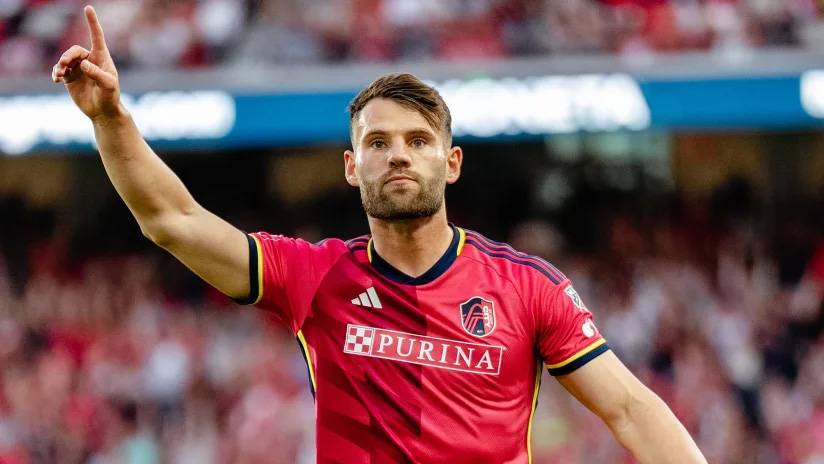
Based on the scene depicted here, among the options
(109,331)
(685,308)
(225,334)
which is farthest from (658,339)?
(109,331)

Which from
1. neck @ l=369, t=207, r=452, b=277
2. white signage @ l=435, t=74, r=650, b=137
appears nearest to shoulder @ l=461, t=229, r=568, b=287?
neck @ l=369, t=207, r=452, b=277

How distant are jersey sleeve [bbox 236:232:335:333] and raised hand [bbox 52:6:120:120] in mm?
544

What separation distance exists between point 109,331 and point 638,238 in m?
4.81

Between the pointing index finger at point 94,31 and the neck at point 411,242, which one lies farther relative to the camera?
the neck at point 411,242

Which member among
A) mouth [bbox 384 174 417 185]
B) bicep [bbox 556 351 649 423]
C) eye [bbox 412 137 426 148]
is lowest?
bicep [bbox 556 351 649 423]

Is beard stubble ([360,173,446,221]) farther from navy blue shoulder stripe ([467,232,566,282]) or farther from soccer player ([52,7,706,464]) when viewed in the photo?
navy blue shoulder stripe ([467,232,566,282])

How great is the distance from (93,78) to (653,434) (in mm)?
1778

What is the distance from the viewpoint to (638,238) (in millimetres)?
11297

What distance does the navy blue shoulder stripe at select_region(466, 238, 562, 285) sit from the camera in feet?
11.8

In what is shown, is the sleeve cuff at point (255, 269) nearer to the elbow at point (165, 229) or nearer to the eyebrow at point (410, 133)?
the elbow at point (165, 229)

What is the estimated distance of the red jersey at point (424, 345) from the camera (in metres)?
3.45

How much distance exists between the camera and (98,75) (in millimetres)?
3232

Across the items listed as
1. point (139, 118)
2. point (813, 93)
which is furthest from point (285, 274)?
point (813, 93)

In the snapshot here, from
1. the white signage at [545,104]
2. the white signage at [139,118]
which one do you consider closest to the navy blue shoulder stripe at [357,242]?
the white signage at [545,104]
